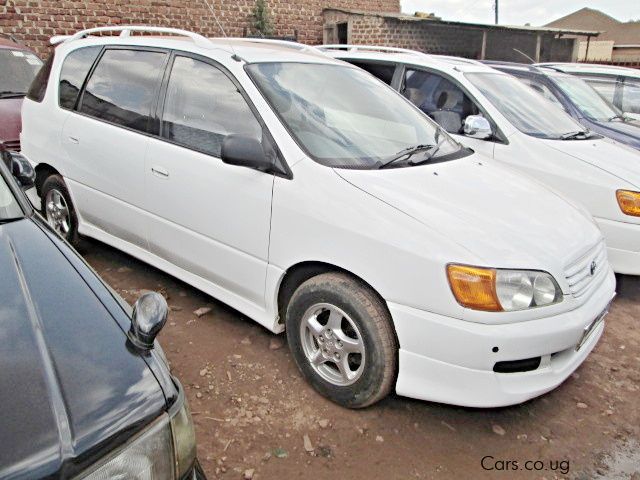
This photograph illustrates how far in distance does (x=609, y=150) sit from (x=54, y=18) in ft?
31.0

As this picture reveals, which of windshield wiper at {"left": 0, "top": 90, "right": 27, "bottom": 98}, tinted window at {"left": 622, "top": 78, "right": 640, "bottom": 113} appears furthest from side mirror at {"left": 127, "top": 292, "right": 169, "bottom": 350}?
tinted window at {"left": 622, "top": 78, "right": 640, "bottom": 113}

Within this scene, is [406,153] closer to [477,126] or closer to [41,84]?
[477,126]

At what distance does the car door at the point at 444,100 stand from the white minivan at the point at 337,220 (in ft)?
4.21

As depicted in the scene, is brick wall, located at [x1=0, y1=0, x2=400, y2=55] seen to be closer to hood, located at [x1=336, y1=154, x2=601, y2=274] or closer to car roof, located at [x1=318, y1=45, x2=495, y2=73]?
car roof, located at [x1=318, y1=45, x2=495, y2=73]

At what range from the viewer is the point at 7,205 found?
2182 mm

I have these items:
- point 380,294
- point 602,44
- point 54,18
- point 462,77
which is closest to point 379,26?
point 54,18

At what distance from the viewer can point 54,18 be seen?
31.7 feet

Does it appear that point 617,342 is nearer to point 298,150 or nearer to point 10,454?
point 298,150

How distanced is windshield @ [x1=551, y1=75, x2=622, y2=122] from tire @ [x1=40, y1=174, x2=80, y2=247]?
5.56 meters

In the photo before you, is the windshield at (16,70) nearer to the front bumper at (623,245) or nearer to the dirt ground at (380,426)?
the dirt ground at (380,426)

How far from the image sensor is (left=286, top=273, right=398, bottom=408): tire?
2.57 m

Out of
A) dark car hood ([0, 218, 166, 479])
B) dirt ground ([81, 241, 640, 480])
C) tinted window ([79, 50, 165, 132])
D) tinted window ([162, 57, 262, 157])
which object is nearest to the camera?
dark car hood ([0, 218, 166, 479])

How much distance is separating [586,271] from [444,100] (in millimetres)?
2841

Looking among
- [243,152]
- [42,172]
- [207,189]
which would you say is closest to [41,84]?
[42,172]
